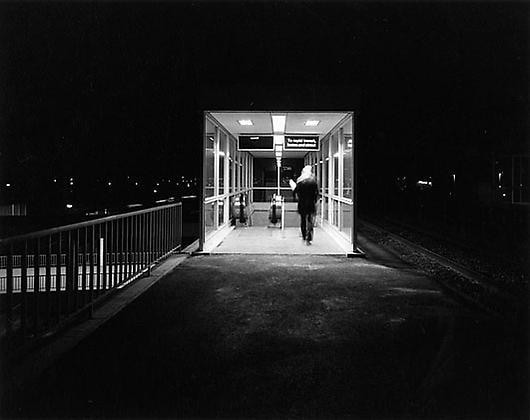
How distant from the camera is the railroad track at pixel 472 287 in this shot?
7.07 m

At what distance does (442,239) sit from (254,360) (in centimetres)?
1386

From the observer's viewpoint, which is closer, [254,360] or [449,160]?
[254,360]

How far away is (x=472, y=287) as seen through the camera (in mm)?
8844

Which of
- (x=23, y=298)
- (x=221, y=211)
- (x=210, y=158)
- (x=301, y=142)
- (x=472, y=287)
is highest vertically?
(x=301, y=142)

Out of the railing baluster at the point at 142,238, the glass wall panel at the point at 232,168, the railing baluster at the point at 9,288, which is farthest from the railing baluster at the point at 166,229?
the glass wall panel at the point at 232,168

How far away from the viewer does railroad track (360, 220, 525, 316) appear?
707cm

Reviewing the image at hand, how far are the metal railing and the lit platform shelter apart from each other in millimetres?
2039

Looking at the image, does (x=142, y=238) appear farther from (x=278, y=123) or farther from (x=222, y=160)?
(x=222, y=160)

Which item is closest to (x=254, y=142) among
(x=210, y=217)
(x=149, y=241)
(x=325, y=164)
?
(x=325, y=164)

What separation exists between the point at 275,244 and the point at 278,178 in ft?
31.1

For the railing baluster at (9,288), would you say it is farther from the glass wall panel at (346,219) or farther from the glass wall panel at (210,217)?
the glass wall panel at (346,219)

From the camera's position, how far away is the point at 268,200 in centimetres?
2455

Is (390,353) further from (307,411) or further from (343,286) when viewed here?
(343,286)

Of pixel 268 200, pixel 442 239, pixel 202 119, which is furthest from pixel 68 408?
pixel 268 200
